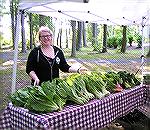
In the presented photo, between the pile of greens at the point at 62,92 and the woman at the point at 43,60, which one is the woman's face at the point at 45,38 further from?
the pile of greens at the point at 62,92

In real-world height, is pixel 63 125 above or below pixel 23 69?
above

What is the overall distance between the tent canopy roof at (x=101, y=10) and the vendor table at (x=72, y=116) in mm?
1414

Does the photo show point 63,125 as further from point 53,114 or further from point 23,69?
point 23,69

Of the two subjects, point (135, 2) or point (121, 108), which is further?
point (135, 2)

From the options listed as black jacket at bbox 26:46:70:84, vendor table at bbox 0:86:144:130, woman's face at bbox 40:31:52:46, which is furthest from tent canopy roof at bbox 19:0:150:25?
vendor table at bbox 0:86:144:130

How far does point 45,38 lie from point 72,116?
1377 mm

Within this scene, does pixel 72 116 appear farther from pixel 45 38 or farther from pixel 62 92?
pixel 45 38

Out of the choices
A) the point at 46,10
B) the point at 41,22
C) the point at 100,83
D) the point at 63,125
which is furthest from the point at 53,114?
the point at 41,22

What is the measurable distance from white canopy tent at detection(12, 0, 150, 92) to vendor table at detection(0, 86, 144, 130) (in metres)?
1.36

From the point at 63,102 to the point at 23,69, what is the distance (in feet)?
24.8

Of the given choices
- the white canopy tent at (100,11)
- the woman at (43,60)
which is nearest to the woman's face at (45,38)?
the woman at (43,60)

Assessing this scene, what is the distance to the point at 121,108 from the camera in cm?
353

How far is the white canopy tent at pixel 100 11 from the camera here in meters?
4.06

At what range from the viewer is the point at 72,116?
2.68 m
